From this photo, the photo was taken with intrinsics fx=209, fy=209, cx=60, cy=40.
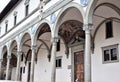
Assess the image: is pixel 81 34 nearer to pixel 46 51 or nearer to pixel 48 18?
pixel 48 18

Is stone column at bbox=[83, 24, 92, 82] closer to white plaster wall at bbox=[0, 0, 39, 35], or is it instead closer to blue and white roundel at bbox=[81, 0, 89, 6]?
blue and white roundel at bbox=[81, 0, 89, 6]

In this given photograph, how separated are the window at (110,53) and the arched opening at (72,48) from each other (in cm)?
226

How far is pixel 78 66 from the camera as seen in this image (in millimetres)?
15539

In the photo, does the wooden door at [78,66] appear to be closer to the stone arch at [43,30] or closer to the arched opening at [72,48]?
the arched opening at [72,48]

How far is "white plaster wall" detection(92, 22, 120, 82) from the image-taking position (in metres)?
12.0

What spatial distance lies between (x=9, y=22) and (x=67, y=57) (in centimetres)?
947

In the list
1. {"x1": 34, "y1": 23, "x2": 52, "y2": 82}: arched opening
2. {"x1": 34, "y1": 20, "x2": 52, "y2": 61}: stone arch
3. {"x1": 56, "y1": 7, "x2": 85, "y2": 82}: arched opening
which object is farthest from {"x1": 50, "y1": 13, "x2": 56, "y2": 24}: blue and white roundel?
{"x1": 34, "y1": 23, "x2": 52, "y2": 82}: arched opening

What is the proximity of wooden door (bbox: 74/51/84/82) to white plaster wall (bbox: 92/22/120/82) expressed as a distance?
66.4 inches

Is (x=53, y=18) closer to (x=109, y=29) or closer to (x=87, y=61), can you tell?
(x=109, y=29)

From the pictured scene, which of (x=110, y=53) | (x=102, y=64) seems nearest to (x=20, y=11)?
(x=102, y=64)

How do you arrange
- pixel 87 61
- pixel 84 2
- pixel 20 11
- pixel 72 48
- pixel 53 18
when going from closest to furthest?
pixel 87 61
pixel 84 2
pixel 53 18
pixel 72 48
pixel 20 11

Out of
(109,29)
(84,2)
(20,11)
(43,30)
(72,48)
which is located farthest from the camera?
(20,11)

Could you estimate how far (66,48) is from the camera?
1652 cm

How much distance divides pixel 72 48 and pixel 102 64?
11.7ft
